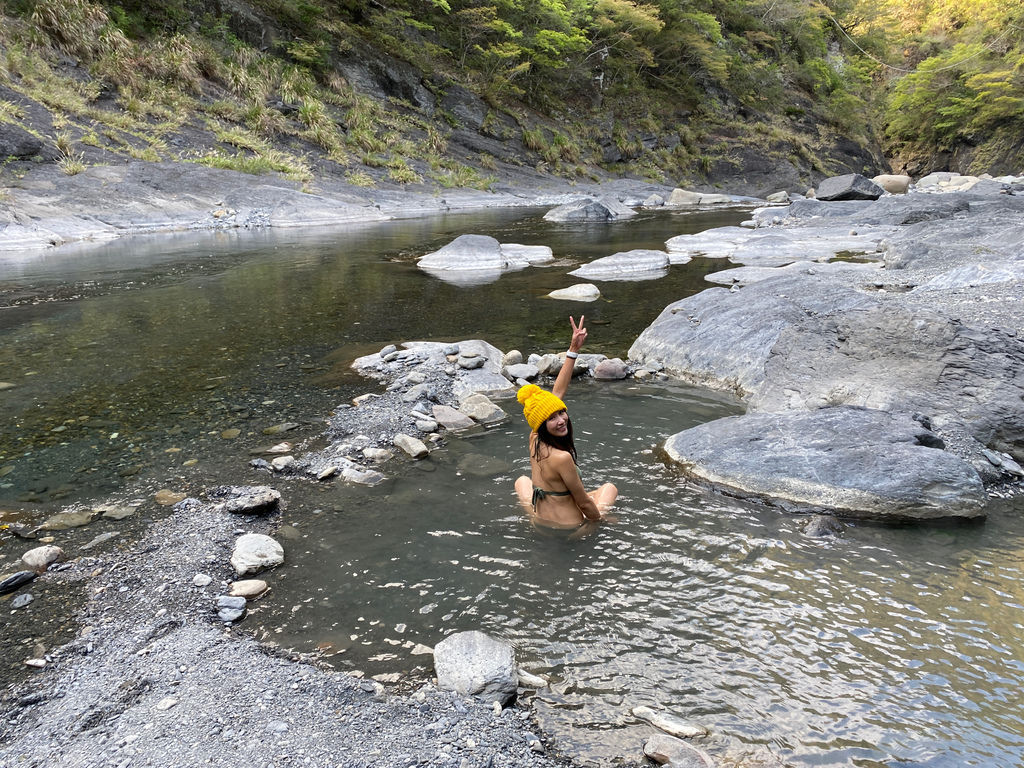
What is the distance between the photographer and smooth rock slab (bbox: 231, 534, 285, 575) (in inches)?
151

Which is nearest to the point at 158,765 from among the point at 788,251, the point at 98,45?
the point at 788,251

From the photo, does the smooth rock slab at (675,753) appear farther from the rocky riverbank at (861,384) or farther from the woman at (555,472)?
the rocky riverbank at (861,384)

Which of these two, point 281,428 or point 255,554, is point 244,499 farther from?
point 281,428

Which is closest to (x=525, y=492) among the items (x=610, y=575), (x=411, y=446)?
(x=610, y=575)

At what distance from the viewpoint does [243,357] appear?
26.6 feet

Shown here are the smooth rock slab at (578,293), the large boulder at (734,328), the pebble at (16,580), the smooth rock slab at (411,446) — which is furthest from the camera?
the smooth rock slab at (578,293)

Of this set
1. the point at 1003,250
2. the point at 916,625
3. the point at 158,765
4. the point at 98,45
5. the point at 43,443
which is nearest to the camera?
the point at 158,765

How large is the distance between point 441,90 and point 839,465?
33727 millimetres

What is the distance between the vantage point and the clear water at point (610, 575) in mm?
2846

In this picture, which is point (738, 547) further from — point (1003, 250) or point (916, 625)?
point (1003, 250)

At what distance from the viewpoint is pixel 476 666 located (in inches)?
118

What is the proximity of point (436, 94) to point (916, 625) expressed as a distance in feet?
114

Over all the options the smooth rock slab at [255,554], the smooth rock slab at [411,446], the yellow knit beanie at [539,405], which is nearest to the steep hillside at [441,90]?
the smooth rock slab at [411,446]

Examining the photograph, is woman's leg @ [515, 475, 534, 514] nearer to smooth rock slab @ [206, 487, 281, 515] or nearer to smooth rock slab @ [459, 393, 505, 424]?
smooth rock slab @ [459, 393, 505, 424]
